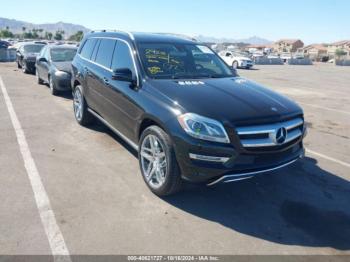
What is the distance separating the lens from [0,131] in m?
6.74

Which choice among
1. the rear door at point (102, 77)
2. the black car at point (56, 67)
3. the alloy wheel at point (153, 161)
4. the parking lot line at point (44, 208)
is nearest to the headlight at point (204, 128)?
the alloy wheel at point (153, 161)

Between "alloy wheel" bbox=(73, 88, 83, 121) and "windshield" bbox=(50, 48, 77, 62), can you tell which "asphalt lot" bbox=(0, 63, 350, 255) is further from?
"windshield" bbox=(50, 48, 77, 62)

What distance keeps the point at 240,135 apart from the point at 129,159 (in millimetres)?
2314

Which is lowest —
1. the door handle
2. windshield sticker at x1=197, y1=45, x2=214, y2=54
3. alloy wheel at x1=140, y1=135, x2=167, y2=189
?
alloy wheel at x1=140, y1=135, x2=167, y2=189

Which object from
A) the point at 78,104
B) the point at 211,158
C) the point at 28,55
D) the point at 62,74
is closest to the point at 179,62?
the point at 211,158

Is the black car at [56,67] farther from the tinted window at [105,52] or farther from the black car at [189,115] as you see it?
the black car at [189,115]

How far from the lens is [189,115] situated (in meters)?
3.75

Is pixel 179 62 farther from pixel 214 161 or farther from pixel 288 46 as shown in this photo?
pixel 288 46

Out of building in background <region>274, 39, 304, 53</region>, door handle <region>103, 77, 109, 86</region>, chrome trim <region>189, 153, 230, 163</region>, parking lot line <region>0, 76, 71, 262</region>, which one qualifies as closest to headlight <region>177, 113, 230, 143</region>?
chrome trim <region>189, 153, 230, 163</region>

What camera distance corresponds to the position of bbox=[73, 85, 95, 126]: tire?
6957 mm

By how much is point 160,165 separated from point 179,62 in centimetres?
176

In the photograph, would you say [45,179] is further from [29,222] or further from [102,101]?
[102,101]

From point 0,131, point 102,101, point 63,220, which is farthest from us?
point 0,131

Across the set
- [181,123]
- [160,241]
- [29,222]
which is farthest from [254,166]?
[29,222]
